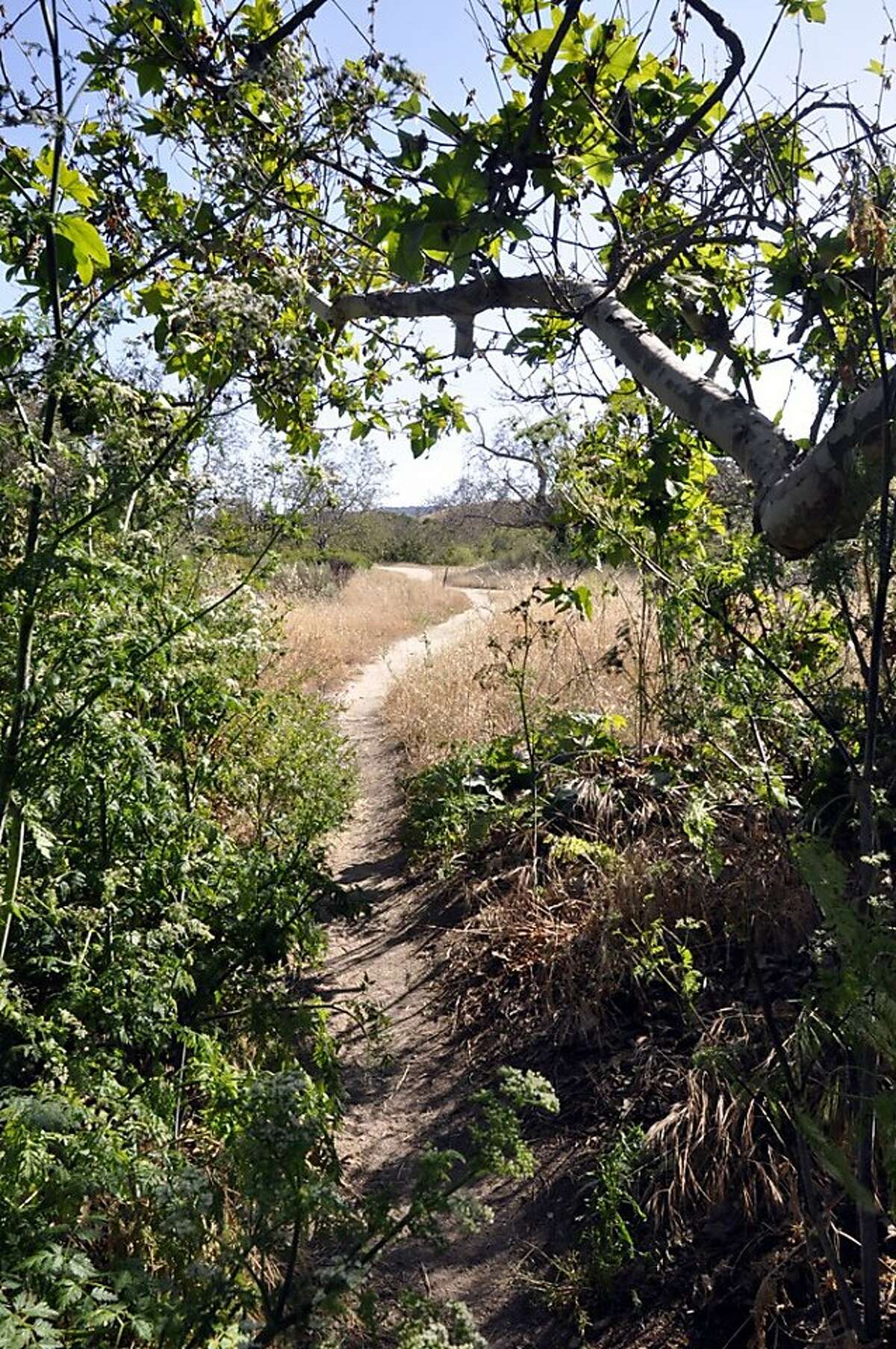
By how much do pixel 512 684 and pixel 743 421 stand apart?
15.1 feet

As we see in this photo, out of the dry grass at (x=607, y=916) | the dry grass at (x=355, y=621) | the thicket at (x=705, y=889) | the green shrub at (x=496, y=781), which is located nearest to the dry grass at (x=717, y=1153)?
the thicket at (x=705, y=889)

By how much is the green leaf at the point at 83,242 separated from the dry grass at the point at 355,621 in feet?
14.2

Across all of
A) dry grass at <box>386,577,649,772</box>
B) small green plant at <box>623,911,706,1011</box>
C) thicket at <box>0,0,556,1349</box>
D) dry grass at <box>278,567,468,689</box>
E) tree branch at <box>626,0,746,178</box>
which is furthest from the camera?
dry grass at <box>278,567,468,689</box>

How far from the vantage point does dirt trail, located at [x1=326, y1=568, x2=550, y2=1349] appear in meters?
3.08

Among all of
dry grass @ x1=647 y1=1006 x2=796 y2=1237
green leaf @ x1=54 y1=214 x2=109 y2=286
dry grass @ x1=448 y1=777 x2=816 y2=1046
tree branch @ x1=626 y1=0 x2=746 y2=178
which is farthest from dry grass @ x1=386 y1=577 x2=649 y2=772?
green leaf @ x1=54 y1=214 x2=109 y2=286

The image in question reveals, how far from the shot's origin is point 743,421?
2.78 meters

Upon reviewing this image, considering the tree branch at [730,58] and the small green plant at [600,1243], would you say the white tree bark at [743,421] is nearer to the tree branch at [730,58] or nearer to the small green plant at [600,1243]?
the tree branch at [730,58]

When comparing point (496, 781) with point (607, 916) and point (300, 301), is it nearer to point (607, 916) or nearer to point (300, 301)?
point (607, 916)

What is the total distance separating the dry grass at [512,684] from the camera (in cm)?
695

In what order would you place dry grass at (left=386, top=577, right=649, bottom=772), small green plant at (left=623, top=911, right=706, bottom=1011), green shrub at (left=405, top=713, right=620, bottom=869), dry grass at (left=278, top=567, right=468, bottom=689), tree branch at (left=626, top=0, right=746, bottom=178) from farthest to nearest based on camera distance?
dry grass at (left=278, top=567, right=468, bottom=689) → dry grass at (left=386, top=577, right=649, bottom=772) → green shrub at (left=405, top=713, right=620, bottom=869) → small green plant at (left=623, top=911, right=706, bottom=1011) → tree branch at (left=626, top=0, right=746, bottom=178)

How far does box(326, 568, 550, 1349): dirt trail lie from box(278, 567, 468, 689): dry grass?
200 centimetres

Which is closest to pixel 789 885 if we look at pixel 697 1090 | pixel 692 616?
pixel 697 1090

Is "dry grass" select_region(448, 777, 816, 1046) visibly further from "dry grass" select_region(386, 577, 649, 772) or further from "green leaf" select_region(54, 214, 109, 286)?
"green leaf" select_region(54, 214, 109, 286)

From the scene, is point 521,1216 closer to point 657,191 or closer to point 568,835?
point 568,835
